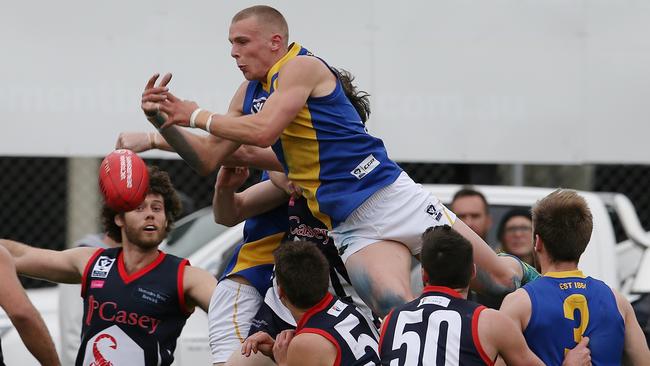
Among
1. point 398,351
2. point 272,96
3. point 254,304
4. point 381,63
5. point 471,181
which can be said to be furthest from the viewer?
point 471,181

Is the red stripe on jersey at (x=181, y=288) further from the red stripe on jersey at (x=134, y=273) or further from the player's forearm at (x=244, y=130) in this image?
the player's forearm at (x=244, y=130)

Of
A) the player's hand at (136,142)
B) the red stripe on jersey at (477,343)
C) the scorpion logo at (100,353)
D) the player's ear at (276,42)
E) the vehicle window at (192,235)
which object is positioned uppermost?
the player's ear at (276,42)

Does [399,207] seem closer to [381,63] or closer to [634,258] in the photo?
[381,63]

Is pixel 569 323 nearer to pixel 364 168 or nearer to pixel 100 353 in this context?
pixel 364 168

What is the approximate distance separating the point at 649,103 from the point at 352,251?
4.83 m

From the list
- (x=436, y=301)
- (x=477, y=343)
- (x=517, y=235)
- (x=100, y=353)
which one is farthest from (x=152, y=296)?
(x=517, y=235)

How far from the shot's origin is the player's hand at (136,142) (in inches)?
244

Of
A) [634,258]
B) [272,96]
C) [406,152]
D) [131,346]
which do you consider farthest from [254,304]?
[634,258]

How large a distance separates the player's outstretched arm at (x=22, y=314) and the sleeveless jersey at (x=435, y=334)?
1.70 m

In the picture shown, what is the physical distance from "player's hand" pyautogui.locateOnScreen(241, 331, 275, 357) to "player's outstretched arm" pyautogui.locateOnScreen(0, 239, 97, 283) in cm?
120

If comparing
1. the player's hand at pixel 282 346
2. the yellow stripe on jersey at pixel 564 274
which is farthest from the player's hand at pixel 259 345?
the yellow stripe on jersey at pixel 564 274

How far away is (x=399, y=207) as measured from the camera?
5.97m

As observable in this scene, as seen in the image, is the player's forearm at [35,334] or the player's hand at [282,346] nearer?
the player's hand at [282,346]

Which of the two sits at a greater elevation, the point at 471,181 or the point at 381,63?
the point at 381,63
